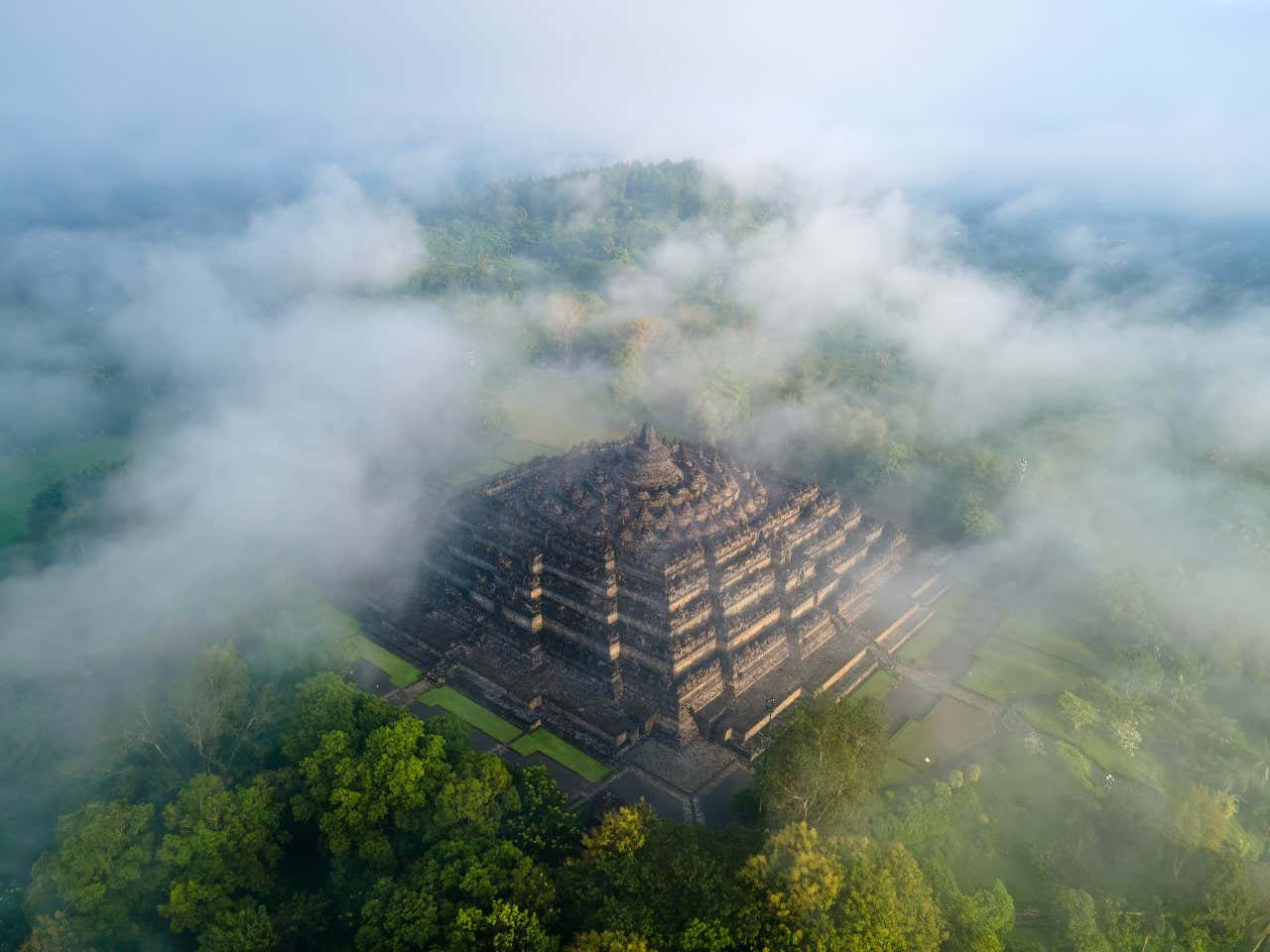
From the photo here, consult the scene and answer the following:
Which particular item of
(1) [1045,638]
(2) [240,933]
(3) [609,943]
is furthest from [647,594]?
(1) [1045,638]

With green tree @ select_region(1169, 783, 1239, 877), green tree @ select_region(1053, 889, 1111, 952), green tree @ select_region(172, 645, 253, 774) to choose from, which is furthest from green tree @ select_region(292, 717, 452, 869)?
green tree @ select_region(1169, 783, 1239, 877)

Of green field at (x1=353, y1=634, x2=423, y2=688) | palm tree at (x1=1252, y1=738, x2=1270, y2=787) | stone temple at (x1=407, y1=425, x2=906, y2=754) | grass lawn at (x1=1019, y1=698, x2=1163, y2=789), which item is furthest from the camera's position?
green field at (x1=353, y1=634, x2=423, y2=688)

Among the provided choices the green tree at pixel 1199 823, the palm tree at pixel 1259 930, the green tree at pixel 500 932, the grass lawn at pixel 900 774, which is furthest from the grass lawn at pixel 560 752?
the palm tree at pixel 1259 930

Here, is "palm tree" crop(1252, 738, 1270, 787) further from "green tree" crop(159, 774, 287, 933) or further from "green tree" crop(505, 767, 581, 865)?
"green tree" crop(159, 774, 287, 933)

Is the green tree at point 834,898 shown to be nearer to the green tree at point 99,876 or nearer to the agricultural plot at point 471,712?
Result: the agricultural plot at point 471,712

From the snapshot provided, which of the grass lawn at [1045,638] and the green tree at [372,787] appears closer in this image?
the green tree at [372,787]

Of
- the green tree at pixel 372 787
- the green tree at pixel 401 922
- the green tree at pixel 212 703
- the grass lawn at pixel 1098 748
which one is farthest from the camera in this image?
the grass lawn at pixel 1098 748

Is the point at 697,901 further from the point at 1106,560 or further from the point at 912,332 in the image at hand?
the point at 912,332
